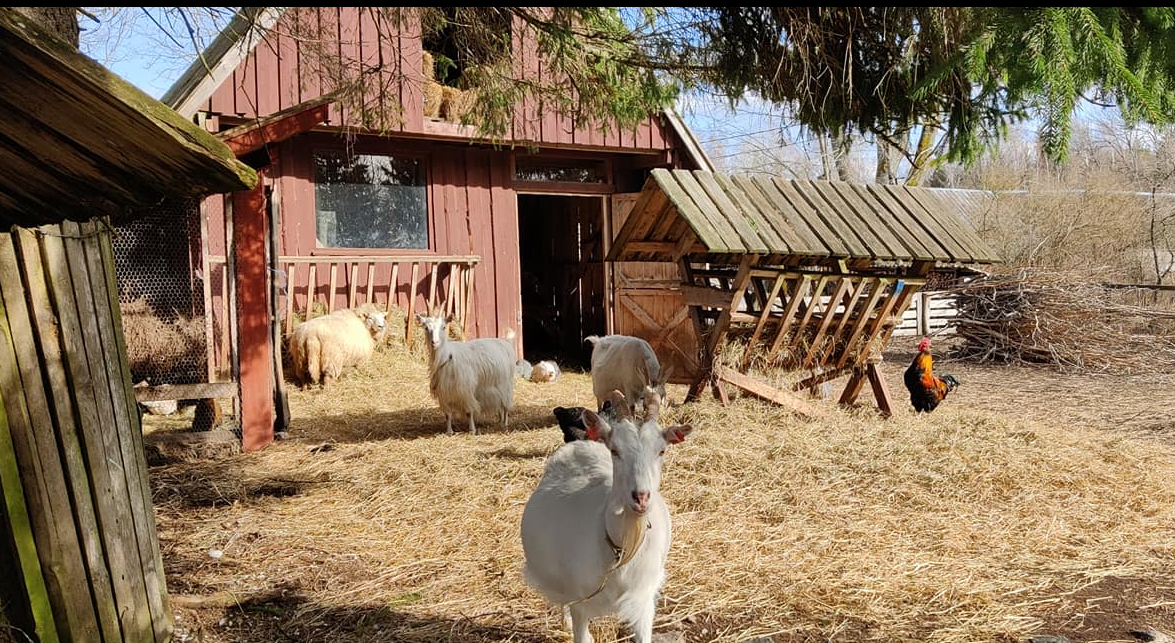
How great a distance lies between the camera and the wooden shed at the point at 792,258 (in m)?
8.79

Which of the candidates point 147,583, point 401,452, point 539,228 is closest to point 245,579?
point 147,583

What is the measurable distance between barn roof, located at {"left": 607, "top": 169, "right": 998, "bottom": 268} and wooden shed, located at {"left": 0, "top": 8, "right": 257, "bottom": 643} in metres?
5.45

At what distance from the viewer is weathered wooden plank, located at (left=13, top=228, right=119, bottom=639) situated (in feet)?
11.5

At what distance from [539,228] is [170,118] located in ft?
56.6

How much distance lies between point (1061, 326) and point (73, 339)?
16.6 metres

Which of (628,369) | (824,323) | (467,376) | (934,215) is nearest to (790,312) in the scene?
(824,323)

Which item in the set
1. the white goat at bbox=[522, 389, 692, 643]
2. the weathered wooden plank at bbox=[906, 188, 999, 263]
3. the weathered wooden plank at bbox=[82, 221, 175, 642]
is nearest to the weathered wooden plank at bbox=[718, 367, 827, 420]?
the weathered wooden plank at bbox=[906, 188, 999, 263]

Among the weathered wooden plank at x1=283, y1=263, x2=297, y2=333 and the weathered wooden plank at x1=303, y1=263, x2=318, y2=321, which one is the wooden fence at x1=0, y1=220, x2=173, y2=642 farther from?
the weathered wooden plank at x1=303, y1=263, x2=318, y2=321

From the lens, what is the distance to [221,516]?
21.0 feet

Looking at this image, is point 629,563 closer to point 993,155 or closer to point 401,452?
point 993,155

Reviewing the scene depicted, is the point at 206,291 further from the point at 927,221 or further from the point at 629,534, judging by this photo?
the point at 927,221

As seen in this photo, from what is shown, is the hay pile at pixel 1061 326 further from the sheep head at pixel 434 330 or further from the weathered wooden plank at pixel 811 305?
the sheep head at pixel 434 330

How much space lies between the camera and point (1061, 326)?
16031 mm

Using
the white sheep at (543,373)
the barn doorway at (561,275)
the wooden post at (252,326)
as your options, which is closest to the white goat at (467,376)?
the wooden post at (252,326)
